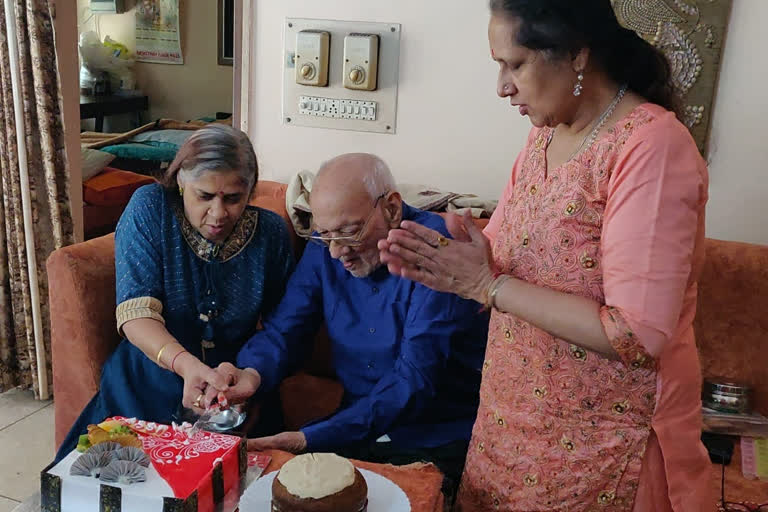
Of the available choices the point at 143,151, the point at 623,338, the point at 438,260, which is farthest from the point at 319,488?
the point at 143,151

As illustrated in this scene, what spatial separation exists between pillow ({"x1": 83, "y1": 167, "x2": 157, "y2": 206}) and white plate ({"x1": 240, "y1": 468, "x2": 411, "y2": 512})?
3107 mm

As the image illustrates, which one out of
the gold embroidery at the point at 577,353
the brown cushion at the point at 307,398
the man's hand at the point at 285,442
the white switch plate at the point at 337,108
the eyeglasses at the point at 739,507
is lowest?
the brown cushion at the point at 307,398

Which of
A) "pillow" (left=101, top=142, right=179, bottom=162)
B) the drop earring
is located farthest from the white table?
"pillow" (left=101, top=142, right=179, bottom=162)

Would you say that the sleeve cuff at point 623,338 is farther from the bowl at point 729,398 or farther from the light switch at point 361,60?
the light switch at point 361,60

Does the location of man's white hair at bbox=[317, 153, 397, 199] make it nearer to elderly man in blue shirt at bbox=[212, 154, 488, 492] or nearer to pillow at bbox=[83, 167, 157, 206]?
elderly man in blue shirt at bbox=[212, 154, 488, 492]

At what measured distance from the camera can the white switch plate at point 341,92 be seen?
2.34 meters

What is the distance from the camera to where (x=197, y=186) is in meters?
1.75

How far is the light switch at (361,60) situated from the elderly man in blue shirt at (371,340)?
724 mm

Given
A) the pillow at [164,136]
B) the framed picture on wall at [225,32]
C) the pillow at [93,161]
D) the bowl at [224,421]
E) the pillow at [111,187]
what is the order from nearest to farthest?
the bowl at [224,421] < the pillow at [111,187] < the pillow at [93,161] < the pillow at [164,136] < the framed picture on wall at [225,32]

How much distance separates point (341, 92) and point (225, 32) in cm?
390

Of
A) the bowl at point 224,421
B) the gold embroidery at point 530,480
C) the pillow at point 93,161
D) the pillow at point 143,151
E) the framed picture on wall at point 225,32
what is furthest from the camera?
the framed picture on wall at point 225,32

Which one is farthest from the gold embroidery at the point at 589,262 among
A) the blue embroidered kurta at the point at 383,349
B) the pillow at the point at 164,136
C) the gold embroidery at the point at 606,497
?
the pillow at the point at 164,136

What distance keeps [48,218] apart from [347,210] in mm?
1553

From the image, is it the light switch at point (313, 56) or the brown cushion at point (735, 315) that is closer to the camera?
the brown cushion at point (735, 315)
